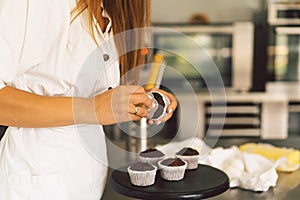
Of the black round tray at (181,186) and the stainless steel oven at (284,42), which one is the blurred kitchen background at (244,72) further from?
the black round tray at (181,186)

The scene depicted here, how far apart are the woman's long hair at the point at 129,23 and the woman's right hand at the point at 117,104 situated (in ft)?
0.54

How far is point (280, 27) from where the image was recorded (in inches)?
116

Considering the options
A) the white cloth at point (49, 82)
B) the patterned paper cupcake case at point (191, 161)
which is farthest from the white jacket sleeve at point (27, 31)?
the patterned paper cupcake case at point (191, 161)

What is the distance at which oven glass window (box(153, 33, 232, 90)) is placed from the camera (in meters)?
3.02

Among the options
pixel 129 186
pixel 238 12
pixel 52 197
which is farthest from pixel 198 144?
pixel 238 12

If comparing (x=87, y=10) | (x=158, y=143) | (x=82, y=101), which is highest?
(x=87, y=10)

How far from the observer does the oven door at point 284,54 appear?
295 centimetres

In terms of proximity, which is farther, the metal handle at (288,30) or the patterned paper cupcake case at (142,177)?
the metal handle at (288,30)

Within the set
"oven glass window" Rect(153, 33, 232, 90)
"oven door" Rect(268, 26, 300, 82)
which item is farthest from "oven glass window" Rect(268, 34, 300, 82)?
"oven glass window" Rect(153, 33, 232, 90)

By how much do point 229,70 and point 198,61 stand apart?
21 centimetres

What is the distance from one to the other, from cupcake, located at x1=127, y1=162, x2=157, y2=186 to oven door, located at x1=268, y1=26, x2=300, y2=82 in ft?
7.35

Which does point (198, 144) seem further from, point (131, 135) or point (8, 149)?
point (8, 149)

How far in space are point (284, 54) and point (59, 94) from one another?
8.00 ft

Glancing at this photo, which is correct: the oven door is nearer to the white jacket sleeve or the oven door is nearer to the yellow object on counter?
the yellow object on counter
